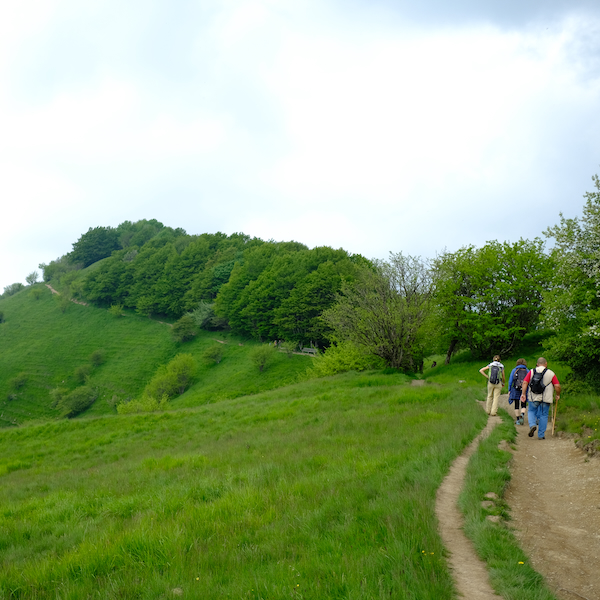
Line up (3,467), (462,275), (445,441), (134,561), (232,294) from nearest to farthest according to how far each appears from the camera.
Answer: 1. (134,561)
2. (445,441)
3. (3,467)
4. (462,275)
5. (232,294)

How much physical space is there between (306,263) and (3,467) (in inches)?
2396

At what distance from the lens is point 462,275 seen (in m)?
42.0

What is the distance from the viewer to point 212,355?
70.8 m

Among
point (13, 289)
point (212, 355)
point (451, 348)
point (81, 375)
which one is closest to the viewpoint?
point (451, 348)

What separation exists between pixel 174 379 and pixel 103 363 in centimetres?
2696

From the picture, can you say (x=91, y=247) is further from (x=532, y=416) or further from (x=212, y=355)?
(x=532, y=416)

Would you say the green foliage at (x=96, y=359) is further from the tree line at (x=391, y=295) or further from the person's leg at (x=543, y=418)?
the person's leg at (x=543, y=418)

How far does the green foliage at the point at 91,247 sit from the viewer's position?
14925 cm

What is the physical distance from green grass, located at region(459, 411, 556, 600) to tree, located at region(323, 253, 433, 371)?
24.5 meters

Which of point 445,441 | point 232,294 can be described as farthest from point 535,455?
point 232,294

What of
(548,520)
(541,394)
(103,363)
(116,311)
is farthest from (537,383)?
(116,311)

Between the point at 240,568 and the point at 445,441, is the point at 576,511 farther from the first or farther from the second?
the point at 240,568

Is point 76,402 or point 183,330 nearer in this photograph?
point 76,402

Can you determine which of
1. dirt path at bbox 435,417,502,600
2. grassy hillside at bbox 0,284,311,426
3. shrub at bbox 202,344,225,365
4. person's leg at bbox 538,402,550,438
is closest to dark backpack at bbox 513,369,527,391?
person's leg at bbox 538,402,550,438
